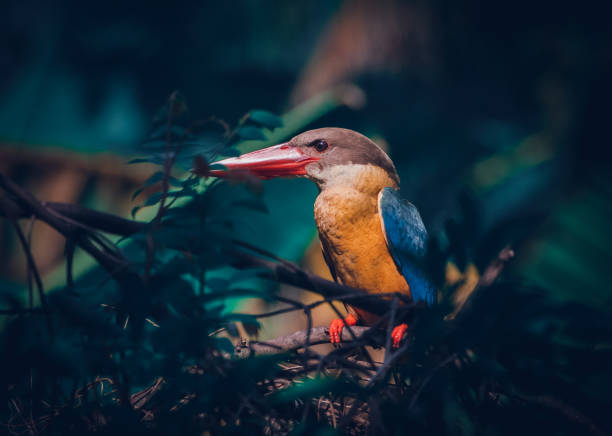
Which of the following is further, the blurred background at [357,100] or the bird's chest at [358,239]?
the blurred background at [357,100]

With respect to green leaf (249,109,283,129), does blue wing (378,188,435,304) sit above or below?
below

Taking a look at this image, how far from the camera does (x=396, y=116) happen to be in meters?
2.95

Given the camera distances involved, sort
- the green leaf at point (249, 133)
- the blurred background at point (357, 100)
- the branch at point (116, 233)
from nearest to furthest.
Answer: the branch at point (116, 233)
the green leaf at point (249, 133)
the blurred background at point (357, 100)

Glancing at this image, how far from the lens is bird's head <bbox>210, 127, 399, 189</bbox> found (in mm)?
964

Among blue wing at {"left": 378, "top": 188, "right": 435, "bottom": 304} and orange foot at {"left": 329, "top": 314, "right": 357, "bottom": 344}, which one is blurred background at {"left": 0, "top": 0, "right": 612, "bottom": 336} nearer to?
blue wing at {"left": 378, "top": 188, "right": 435, "bottom": 304}

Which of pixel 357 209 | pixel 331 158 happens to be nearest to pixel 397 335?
pixel 357 209

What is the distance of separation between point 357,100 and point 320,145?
89 cm

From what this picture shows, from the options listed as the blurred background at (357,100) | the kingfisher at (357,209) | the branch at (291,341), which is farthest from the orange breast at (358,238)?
the blurred background at (357,100)

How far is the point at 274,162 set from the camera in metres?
0.95

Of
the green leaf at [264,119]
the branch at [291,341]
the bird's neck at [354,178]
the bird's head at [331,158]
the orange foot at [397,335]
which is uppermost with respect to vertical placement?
the green leaf at [264,119]

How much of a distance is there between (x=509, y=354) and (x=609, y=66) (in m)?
2.38

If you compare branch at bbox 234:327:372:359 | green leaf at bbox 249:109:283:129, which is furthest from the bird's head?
branch at bbox 234:327:372:359

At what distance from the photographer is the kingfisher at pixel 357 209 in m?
0.95

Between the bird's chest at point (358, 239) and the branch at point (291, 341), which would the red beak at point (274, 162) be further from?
the branch at point (291, 341)
